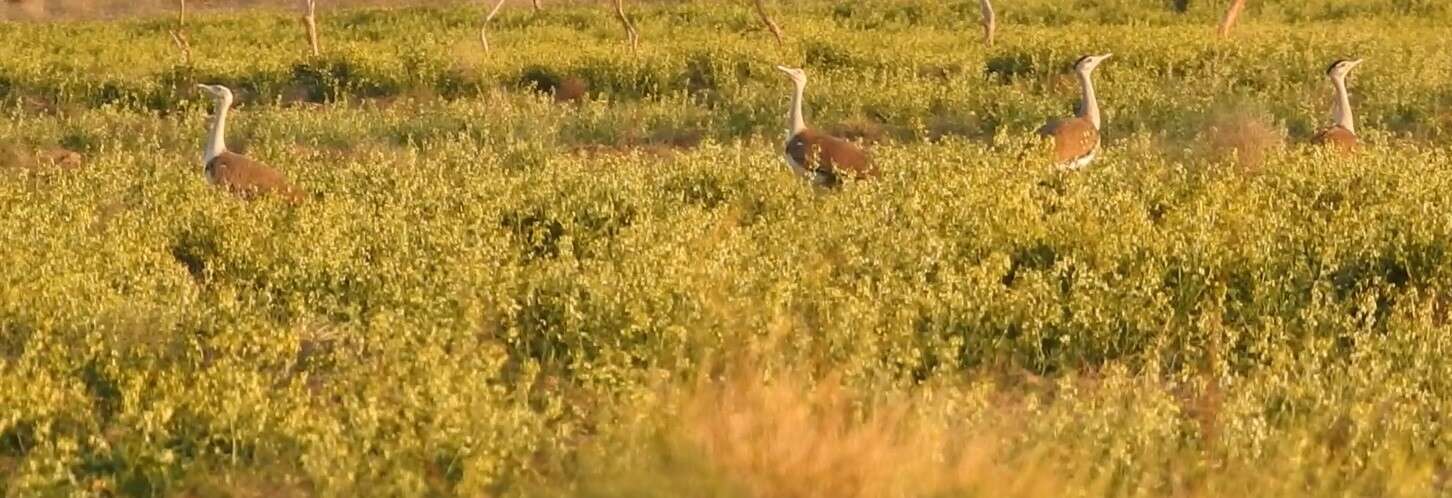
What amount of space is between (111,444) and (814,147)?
4679mm

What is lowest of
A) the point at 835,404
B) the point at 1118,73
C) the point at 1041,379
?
the point at 1118,73

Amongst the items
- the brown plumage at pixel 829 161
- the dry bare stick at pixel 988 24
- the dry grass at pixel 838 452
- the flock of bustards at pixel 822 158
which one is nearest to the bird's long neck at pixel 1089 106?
the flock of bustards at pixel 822 158

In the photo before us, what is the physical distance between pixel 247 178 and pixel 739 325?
4.14 m

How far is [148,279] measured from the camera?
19.7 ft

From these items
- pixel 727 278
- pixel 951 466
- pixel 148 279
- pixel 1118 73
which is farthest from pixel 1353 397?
pixel 1118 73

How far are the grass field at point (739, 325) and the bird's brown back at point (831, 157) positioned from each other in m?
0.21

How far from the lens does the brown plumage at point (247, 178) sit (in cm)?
838

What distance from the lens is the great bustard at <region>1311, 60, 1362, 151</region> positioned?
8.91 meters

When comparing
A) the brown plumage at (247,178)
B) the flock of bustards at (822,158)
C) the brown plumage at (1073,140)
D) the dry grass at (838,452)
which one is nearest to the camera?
the dry grass at (838,452)

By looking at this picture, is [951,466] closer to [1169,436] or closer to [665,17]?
[1169,436]

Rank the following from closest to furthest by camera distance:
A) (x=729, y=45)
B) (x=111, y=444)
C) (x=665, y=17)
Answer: (x=111, y=444), (x=729, y=45), (x=665, y=17)

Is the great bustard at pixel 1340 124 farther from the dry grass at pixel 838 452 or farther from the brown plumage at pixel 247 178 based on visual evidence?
the brown plumage at pixel 247 178

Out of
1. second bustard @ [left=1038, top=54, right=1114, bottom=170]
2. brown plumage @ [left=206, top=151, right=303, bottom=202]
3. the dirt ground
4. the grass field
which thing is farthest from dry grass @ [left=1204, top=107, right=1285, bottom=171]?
the dirt ground

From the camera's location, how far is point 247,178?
861cm
